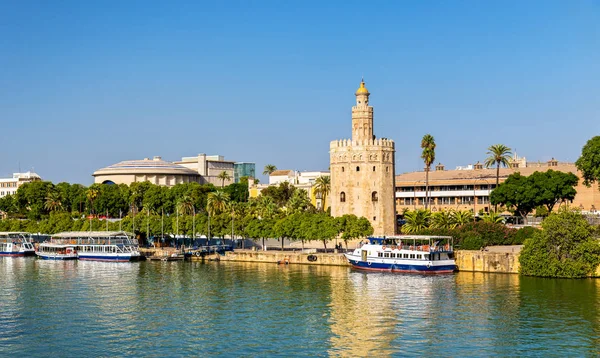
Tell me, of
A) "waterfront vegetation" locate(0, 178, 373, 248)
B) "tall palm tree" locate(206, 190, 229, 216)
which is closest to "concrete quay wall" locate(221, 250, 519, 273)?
"waterfront vegetation" locate(0, 178, 373, 248)

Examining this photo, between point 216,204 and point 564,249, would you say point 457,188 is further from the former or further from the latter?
point 564,249

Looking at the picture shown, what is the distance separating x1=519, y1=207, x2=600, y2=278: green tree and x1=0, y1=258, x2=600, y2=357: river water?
6.74 feet

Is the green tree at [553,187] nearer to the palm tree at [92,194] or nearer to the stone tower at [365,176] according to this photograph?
the stone tower at [365,176]

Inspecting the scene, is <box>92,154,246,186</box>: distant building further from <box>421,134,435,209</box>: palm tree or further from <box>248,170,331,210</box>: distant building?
<box>421,134,435,209</box>: palm tree

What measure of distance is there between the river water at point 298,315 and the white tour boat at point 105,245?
727 inches

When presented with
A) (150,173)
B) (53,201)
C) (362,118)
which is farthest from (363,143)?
(150,173)

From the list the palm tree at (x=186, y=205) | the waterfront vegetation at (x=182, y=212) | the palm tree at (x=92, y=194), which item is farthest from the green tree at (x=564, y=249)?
the palm tree at (x=92, y=194)

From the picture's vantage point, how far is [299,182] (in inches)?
5930

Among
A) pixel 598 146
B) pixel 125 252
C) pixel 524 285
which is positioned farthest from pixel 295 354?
pixel 125 252

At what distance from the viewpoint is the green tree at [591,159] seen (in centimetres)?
7753

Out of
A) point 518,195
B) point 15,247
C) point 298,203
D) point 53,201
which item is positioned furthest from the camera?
point 53,201

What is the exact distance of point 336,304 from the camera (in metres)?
54.2

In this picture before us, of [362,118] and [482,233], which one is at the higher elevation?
[362,118]

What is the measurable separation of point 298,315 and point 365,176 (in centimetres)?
4300
